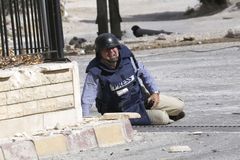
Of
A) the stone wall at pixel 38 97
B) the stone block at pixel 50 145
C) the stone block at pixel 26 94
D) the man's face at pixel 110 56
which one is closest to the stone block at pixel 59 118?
the stone wall at pixel 38 97

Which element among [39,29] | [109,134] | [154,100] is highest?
[39,29]

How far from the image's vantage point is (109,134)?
8.07m

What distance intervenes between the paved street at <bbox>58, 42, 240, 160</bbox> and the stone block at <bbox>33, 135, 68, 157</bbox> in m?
0.12

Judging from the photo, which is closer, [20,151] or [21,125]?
[20,151]

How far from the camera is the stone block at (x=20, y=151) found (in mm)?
7152

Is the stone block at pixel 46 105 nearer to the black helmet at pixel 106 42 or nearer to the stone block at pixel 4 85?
the stone block at pixel 4 85

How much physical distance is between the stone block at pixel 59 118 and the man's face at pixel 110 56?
2.71 feet

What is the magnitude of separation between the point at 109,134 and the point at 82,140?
0.37m

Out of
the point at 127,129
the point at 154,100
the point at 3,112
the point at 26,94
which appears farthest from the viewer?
the point at 154,100

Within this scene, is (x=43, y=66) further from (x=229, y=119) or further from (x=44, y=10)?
(x=229, y=119)

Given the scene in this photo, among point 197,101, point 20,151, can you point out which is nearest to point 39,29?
point 20,151

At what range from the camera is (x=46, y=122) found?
796 cm

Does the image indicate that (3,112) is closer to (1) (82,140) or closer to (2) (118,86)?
(1) (82,140)

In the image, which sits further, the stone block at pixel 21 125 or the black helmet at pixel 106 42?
the black helmet at pixel 106 42
